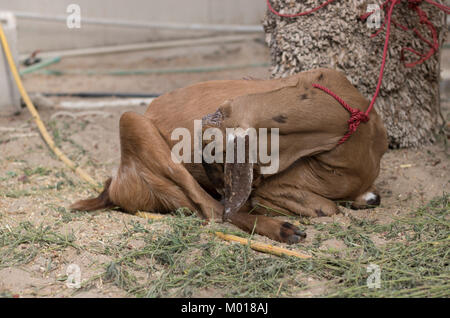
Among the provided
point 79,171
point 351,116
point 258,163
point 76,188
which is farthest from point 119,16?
point 351,116

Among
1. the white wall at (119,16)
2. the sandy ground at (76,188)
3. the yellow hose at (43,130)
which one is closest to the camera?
the sandy ground at (76,188)

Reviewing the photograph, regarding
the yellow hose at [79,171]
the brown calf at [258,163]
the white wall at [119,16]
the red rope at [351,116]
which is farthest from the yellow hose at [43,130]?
the white wall at [119,16]

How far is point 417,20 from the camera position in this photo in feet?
13.3

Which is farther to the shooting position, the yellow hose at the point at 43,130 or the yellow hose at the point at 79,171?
the yellow hose at the point at 43,130

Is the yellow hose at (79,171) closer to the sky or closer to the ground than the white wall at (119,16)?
closer to the ground

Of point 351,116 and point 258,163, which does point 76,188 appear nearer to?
point 258,163

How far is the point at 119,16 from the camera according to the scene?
30.1 feet

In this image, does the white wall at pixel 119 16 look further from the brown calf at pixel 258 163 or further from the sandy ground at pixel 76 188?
the brown calf at pixel 258 163

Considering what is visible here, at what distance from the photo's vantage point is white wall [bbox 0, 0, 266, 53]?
28.9ft

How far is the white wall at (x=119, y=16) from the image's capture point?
8.81 metres

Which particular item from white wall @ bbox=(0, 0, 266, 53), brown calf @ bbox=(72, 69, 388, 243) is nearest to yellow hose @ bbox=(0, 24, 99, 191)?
brown calf @ bbox=(72, 69, 388, 243)

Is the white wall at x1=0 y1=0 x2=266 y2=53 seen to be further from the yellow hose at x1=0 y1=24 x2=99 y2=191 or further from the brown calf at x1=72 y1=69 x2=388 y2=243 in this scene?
A: the brown calf at x1=72 y1=69 x2=388 y2=243

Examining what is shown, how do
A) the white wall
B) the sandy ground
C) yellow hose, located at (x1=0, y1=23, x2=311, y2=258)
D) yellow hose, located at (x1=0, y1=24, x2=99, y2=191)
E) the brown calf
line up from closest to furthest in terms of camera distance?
the sandy ground < yellow hose, located at (x1=0, y1=23, x2=311, y2=258) < the brown calf < yellow hose, located at (x1=0, y1=24, x2=99, y2=191) < the white wall

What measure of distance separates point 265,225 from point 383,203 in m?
0.90
